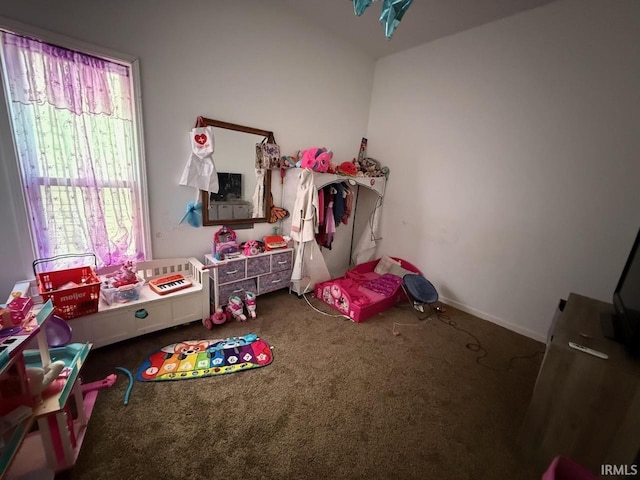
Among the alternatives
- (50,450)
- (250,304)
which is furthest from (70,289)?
(250,304)

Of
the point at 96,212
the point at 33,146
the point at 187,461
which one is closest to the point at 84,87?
the point at 33,146

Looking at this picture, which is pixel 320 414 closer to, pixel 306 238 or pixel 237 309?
pixel 237 309

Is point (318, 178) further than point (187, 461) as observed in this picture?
Yes

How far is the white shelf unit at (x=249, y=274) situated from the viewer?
2479 mm

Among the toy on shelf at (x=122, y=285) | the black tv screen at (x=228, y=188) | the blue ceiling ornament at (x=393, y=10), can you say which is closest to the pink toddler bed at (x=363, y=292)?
the black tv screen at (x=228, y=188)

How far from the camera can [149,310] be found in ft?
6.76

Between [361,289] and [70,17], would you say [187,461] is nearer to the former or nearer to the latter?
[361,289]

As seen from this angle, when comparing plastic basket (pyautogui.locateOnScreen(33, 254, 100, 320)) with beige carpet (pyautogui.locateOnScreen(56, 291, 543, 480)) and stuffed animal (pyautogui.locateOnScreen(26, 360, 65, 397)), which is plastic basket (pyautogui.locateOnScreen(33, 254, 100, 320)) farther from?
stuffed animal (pyautogui.locateOnScreen(26, 360, 65, 397))

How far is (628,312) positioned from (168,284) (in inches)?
119

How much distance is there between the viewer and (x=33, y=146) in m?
1.72

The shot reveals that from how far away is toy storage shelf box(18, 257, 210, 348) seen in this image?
1851 mm

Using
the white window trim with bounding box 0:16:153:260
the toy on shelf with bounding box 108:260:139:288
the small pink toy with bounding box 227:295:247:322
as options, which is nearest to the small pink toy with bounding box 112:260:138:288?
the toy on shelf with bounding box 108:260:139:288

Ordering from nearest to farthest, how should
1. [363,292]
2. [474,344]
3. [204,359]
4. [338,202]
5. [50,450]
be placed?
[50,450] < [204,359] < [474,344] < [363,292] < [338,202]

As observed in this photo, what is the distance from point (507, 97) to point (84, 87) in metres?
3.54
